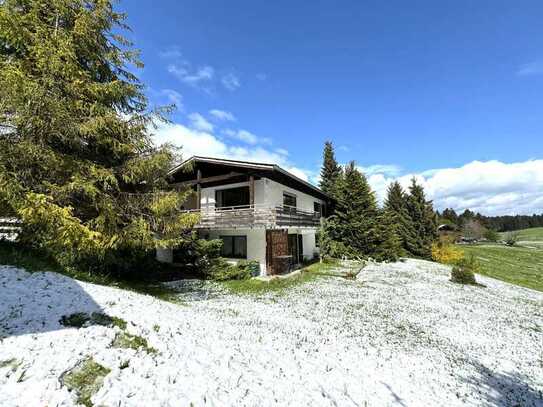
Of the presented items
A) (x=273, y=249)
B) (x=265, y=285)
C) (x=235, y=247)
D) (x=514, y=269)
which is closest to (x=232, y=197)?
(x=235, y=247)

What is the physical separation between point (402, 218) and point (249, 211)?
23266 mm

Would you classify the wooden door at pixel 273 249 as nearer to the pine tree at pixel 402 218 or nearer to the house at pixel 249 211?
the house at pixel 249 211

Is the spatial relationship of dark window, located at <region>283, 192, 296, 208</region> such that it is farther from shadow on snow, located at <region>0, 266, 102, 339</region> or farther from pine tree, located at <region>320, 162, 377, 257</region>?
shadow on snow, located at <region>0, 266, 102, 339</region>

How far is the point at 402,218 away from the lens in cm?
3362

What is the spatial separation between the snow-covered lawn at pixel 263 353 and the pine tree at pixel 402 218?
21.8 meters

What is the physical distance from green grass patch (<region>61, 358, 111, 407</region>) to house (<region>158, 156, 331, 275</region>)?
453 inches

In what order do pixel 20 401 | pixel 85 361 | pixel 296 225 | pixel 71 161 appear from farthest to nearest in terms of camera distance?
pixel 296 225 → pixel 71 161 → pixel 85 361 → pixel 20 401

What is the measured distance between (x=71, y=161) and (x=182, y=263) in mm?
9645

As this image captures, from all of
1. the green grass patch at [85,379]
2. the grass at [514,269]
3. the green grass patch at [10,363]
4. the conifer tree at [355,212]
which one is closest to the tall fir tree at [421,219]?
the grass at [514,269]

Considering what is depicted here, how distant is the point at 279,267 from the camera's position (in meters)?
18.5

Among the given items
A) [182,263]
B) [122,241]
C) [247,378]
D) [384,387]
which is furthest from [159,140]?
[384,387]

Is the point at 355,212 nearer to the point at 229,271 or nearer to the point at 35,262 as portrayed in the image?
the point at 229,271

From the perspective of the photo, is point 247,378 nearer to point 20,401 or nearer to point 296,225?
point 20,401

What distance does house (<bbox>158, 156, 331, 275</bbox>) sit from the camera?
17516 mm
